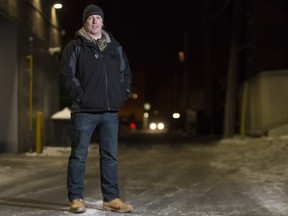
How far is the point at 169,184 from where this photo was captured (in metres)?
8.59

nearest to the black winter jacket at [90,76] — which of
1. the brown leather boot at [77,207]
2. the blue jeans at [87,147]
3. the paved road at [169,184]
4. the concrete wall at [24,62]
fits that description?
the blue jeans at [87,147]

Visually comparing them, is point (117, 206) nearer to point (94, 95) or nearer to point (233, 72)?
point (94, 95)

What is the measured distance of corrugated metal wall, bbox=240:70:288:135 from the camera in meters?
18.1

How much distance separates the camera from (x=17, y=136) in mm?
13922

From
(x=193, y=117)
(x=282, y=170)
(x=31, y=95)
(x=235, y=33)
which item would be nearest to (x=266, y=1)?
(x=235, y=33)

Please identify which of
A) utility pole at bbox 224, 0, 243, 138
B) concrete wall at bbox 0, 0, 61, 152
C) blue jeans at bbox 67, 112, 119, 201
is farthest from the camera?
utility pole at bbox 224, 0, 243, 138

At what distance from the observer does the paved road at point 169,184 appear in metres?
6.42

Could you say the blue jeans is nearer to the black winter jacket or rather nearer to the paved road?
the black winter jacket

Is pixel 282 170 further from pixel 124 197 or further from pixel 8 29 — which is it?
pixel 8 29

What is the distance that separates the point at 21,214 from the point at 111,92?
155 centimetres

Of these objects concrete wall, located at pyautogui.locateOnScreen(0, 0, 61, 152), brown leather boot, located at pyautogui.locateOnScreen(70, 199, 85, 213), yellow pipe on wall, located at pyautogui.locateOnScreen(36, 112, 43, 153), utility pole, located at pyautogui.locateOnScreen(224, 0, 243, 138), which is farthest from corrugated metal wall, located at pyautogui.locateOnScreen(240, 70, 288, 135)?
brown leather boot, located at pyautogui.locateOnScreen(70, 199, 85, 213)

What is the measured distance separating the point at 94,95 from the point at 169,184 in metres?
3.06

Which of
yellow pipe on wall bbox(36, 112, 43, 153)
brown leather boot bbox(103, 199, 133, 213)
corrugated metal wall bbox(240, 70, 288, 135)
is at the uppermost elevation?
corrugated metal wall bbox(240, 70, 288, 135)

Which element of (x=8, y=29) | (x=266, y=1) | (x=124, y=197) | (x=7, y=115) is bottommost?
(x=124, y=197)
